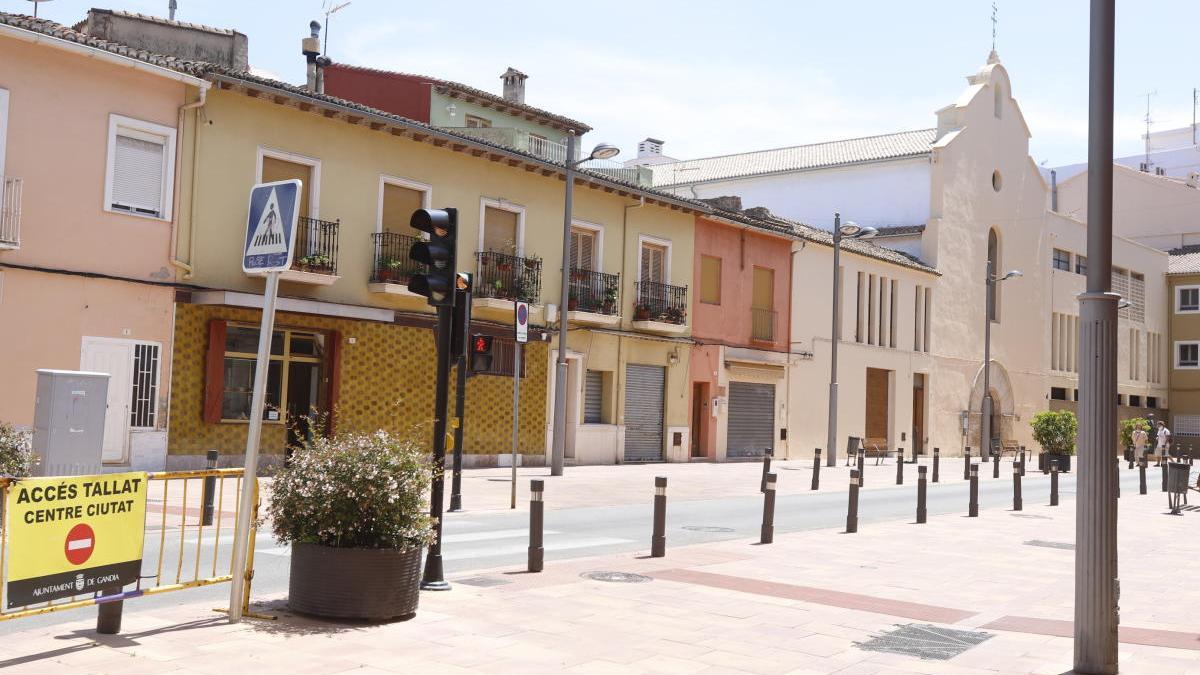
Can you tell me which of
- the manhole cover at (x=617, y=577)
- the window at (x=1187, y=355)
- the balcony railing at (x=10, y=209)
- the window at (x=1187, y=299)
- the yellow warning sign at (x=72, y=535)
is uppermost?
the window at (x=1187, y=299)

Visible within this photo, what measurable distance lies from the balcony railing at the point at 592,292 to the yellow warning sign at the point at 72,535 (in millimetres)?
21547

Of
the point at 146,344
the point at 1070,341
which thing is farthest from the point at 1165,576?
the point at 1070,341

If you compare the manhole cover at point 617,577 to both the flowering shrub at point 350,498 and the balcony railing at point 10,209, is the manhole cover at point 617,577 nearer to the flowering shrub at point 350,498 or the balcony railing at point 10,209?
the flowering shrub at point 350,498

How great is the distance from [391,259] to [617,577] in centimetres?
1497

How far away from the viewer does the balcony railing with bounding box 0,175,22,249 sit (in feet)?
59.0

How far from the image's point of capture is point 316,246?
22516mm

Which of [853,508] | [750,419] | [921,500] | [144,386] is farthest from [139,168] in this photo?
[750,419]

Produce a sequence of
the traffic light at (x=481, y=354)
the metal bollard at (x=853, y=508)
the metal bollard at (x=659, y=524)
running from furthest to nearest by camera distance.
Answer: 1. the traffic light at (x=481, y=354)
2. the metal bollard at (x=853, y=508)
3. the metal bollard at (x=659, y=524)

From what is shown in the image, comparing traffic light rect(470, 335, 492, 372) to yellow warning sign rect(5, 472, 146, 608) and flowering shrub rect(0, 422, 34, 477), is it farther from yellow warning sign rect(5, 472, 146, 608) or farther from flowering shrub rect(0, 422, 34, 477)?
yellow warning sign rect(5, 472, 146, 608)

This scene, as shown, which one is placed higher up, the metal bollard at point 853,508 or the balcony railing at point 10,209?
the balcony railing at point 10,209

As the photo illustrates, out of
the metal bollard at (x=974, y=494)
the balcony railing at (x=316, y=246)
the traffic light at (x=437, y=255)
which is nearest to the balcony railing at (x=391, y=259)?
the balcony railing at (x=316, y=246)

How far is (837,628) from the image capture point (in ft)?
26.6

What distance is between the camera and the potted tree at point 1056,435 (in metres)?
34.3

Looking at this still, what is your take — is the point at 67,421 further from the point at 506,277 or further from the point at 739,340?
the point at 739,340
